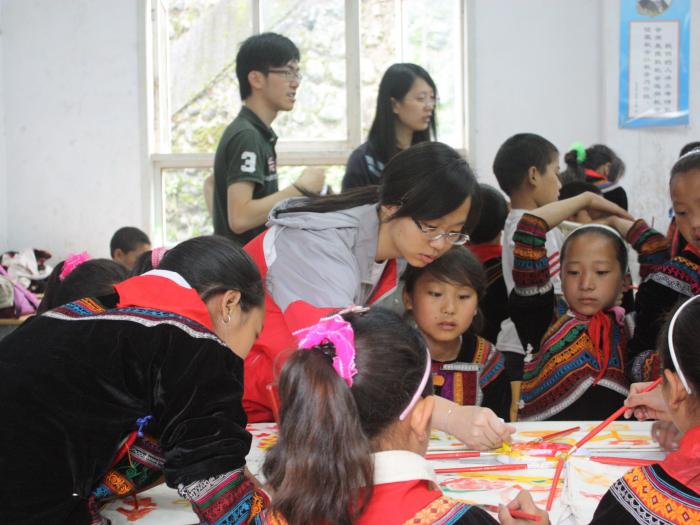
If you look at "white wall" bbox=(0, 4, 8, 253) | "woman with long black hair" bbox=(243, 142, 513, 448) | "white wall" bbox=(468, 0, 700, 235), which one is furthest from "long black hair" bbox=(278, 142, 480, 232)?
"white wall" bbox=(0, 4, 8, 253)

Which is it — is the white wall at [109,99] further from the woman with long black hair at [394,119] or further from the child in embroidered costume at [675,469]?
the child in embroidered costume at [675,469]

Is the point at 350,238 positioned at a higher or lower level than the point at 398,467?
higher

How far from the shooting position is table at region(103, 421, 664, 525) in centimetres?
135

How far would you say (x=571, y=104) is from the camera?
5145 mm

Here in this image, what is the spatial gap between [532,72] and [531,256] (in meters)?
3.00

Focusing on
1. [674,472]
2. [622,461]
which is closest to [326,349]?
[674,472]

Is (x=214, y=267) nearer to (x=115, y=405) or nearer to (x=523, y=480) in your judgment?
(x=115, y=405)

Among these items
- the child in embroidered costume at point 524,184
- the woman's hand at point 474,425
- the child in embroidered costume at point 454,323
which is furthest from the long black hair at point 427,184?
the child in embroidered costume at point 524,184

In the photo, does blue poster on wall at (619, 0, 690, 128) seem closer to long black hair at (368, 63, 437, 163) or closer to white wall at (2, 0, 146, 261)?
long black hair at (368, 63, 437, 163)

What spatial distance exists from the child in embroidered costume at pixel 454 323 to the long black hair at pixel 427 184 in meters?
0.34

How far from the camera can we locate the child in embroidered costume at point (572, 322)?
2184mm

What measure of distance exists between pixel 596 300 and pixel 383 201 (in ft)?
2.43

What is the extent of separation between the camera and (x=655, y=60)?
4977 mm

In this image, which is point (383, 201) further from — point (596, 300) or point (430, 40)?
point (430, 40)
